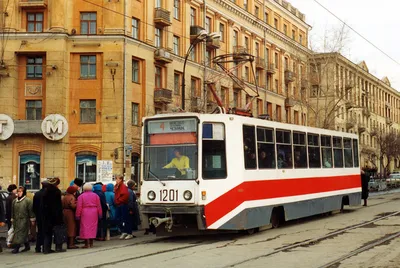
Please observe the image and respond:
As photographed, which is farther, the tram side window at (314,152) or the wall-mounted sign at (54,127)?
the wall-mounted sign at (54,127)

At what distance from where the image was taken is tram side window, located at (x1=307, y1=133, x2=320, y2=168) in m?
18.7

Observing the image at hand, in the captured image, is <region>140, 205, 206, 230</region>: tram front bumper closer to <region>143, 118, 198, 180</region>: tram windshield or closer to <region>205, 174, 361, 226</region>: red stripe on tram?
<region>205, 174, 361, 226</region>: red stripe on tram

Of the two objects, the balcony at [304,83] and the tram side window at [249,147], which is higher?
the balcony at [304,83]

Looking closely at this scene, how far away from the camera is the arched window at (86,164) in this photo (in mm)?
37656

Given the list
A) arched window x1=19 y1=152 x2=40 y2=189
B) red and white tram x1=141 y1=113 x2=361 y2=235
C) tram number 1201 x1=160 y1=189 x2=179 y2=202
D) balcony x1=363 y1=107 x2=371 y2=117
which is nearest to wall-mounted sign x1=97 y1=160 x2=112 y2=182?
red and white tram x1=141 y1=113 x2=361 y2=235

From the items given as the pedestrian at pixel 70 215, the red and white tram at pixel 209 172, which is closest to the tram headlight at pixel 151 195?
the red and white tram at pixel 209 172

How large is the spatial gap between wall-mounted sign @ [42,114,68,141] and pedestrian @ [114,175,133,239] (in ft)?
72.6

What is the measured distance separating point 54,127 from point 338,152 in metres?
21.1

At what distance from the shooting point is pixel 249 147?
49.6ft

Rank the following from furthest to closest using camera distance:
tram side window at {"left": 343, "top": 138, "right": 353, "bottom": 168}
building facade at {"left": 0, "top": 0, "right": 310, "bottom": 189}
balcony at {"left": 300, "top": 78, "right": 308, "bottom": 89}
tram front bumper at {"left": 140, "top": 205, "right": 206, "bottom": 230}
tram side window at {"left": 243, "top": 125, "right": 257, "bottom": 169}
A: balcony at {"left": 300, "top": 78, "right": 308, "bottom": 89}
building facade at {"left": 0, "top": 0, "right": 310, "bottom": 189}
tram side window at {"left": 343, "top": 138, "right": 353, "bottom": 168}
tram side window at {"left": 243, "top": 125, "right": 257, "bottom": 169}
tram front bumper at {"left": 140, "top": 205, "right": 206, "bottom": 230}

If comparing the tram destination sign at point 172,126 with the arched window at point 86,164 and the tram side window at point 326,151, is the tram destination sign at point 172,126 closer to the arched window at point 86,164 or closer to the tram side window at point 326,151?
the tram side window at point 326,151

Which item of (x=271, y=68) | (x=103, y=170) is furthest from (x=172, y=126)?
(x=271, y=68)

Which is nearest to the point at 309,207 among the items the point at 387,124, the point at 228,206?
the point at 228,206

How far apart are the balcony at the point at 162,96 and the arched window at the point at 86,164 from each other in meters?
6.06
